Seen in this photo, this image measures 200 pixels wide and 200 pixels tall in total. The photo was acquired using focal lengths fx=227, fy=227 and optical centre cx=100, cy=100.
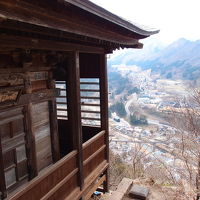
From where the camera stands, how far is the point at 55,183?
4.26 m

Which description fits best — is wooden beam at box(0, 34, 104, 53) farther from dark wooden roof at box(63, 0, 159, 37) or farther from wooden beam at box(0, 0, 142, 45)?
dark wooden roof at box(63, 0, 159, 37)

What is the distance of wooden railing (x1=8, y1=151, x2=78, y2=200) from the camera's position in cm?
356

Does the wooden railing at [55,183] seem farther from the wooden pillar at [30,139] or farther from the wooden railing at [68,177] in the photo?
the wooden pillar at [30,139]

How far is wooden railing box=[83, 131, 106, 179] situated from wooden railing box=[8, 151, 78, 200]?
486 mm

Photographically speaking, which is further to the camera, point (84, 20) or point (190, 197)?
point (190, 197)

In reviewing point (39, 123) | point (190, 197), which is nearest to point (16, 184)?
point (39, 123)

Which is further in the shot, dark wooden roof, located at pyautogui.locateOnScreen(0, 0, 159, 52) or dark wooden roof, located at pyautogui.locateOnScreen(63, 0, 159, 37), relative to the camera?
dark wooden roof, located at pyautogui.locateOnScreen(63, 0, 159, 37)

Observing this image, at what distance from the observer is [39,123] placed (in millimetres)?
5250

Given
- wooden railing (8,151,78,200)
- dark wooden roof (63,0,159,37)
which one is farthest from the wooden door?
dark wooden roof (63,0,159,37)

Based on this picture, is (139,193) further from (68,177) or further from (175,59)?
(175,59)

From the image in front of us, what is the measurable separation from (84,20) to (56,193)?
3.15m

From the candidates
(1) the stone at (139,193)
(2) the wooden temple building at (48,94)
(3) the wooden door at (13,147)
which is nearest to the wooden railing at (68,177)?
(2) the wooden temple building at (48,94)

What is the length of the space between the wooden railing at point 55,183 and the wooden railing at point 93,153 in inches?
19.1

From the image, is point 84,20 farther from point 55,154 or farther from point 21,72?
point 55,154
